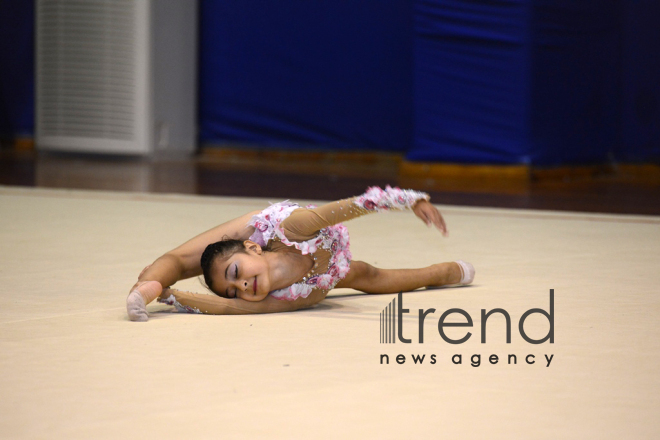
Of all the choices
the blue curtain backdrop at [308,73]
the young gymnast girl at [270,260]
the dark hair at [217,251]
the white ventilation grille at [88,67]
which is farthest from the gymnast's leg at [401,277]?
the white ventilation grille at [88,67]

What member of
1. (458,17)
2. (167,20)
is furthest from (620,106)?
(167,20)

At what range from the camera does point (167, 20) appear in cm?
672

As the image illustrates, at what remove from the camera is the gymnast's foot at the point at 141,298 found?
1.82m

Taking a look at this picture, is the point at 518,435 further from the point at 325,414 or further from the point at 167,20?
the point at 167,20

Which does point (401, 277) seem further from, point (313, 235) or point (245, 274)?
point (245, 274)

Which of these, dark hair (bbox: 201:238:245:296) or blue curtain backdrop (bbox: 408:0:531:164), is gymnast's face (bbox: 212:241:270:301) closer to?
dark hair (bbox: 201:238:245:296)

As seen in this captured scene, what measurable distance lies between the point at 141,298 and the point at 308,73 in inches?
194

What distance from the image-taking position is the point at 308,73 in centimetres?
662

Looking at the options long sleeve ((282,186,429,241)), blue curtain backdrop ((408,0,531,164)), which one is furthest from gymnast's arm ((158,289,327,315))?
blue curtain backdrop ((408,0,531,164))

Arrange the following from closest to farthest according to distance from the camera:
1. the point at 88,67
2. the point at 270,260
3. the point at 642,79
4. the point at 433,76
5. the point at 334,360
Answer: the point at 334,360 < the point at 270,260 < the point at 433,76 < the point at 642,79 < the point at 88,67

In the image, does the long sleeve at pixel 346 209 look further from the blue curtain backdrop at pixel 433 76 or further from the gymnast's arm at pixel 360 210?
the blue curtain backdrop at pixel 433 76

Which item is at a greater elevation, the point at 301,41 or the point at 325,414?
the point at 301,41

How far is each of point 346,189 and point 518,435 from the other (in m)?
3.59

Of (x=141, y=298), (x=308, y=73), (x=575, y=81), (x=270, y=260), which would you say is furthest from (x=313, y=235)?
(x=308, y=73)
